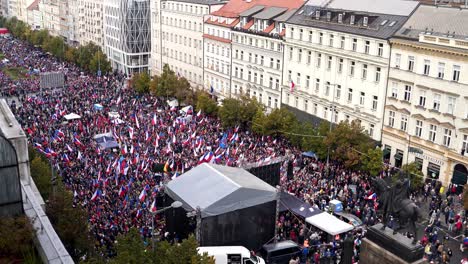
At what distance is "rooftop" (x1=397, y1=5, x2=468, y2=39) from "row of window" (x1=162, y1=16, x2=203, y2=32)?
39.3 m

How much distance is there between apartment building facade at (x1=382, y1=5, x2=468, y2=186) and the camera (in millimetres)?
43444

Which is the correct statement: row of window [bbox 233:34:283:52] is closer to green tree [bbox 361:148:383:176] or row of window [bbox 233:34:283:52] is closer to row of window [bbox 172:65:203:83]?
row of window [bbox 172:65:203:83]

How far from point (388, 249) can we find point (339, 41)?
38.1m

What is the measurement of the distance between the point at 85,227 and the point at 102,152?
21.9 meters

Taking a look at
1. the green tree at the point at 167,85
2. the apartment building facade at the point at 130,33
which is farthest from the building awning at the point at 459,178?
the apartment building facade at the point at 130,33

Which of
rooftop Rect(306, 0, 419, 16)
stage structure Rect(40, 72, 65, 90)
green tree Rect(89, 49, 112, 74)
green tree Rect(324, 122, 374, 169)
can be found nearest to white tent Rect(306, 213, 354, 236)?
green tree Rect(324, 122, 374, 169)

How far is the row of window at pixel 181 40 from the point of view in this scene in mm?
83025

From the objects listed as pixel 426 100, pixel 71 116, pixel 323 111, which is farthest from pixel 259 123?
pixel 71 116

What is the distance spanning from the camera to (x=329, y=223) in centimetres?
3347

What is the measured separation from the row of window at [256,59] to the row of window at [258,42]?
4.20 feet

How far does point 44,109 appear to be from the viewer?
65875 mm

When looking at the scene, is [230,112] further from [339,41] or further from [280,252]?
[280,252]

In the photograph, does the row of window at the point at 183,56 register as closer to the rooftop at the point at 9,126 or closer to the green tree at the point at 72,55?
the green tree at the point at 72,55

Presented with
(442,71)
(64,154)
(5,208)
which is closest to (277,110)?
(442,71)
